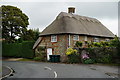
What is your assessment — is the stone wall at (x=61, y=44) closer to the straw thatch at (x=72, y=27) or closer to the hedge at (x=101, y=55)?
the straw thatch at (x=72, y=27)

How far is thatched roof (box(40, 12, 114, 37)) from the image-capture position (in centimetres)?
3019

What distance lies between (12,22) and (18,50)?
288 inches

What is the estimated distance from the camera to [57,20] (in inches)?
1292

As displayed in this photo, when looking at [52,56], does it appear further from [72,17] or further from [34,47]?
[72,17]

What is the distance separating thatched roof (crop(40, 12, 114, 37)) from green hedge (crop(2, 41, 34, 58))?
425 centimetres

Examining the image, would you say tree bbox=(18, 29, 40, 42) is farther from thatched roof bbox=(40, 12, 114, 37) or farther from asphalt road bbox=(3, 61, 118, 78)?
asphalt road bbox=(3, 61, 118, 78)

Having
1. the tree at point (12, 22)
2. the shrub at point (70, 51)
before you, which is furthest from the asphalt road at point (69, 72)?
the tree at point (12, 22)

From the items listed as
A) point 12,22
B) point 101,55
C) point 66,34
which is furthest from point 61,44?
point 12,22

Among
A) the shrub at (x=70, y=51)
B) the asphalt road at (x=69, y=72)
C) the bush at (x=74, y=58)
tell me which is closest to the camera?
the asphalt road at (x=69, y=72)

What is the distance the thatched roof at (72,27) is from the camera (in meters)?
30.2

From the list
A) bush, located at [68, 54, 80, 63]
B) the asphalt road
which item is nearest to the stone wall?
bush, located at [68, 54, 80, 63]

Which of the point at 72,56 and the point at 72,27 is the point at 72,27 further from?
the point at 72,56

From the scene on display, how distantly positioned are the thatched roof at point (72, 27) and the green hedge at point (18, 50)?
4249 mm

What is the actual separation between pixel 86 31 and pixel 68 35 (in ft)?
13.1
